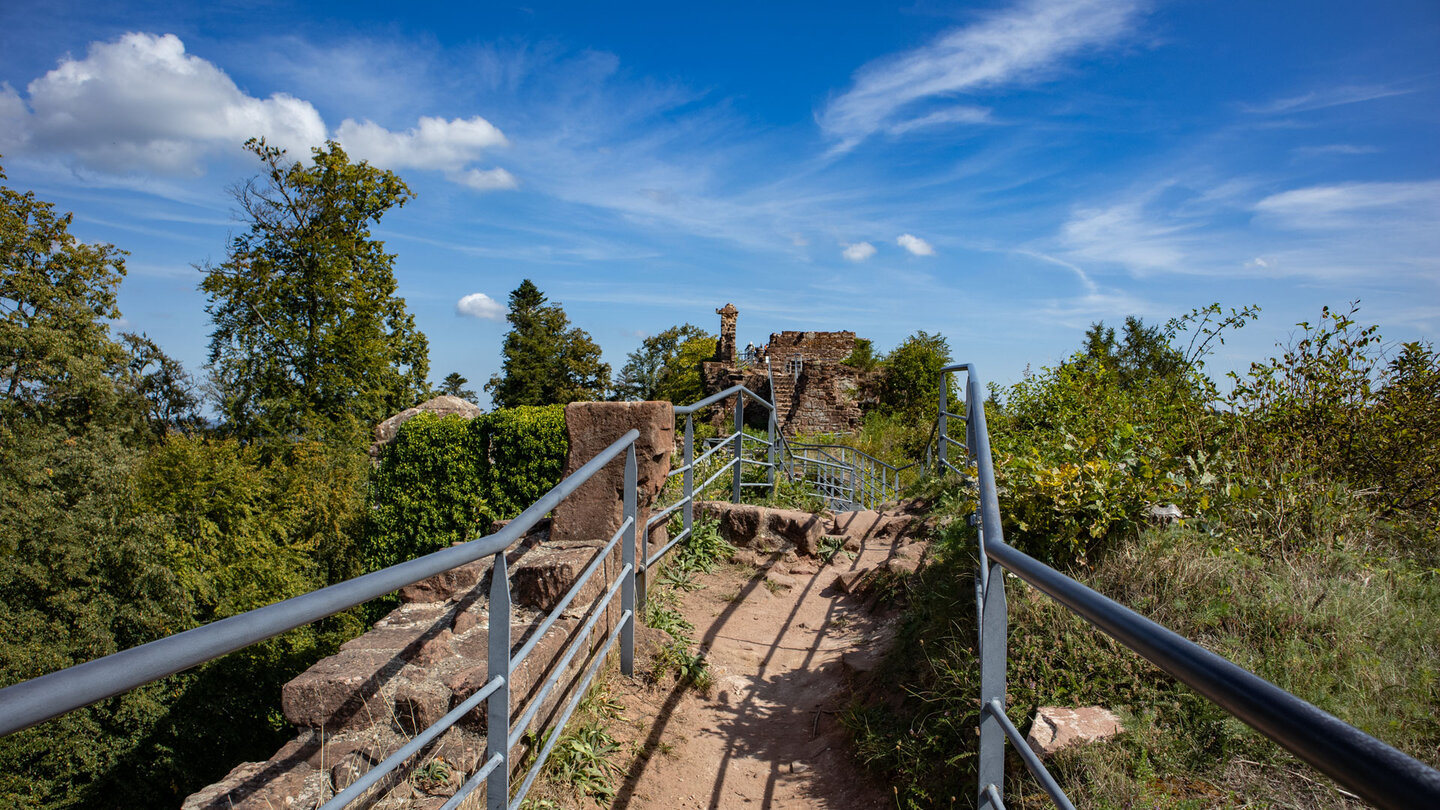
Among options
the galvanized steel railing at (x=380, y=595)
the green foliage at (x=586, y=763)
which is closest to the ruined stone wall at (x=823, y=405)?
the galvanized steel railing at (x=380, y=595)

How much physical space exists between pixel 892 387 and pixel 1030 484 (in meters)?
20.3

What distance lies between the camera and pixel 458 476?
8859 mm

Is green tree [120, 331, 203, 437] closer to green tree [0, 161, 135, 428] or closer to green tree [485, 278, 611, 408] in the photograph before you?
green tree [0, 161, 135, 428]

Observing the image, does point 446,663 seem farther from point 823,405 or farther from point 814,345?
point 814,345

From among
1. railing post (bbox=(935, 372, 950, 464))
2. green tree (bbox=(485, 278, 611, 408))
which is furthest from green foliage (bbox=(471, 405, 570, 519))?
green tree (bbox=(485, 278, 611, 408))

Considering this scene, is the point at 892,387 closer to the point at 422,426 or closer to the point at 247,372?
the point at 422,426

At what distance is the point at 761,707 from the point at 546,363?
37.3 m

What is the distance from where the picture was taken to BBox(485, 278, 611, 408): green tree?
128ft

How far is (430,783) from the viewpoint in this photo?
7.73ft

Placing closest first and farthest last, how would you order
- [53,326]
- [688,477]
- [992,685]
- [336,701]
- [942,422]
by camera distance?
[992,685] < [336,701] < [688,477] < [942,422] < [53,326]

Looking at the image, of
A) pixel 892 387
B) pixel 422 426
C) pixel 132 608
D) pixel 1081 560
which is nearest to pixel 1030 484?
pixel 1081 560

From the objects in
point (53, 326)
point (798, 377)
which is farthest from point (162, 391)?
point (798, 377)

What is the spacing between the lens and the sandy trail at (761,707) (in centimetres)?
290

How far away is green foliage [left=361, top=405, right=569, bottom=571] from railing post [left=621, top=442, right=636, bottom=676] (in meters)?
4.43
